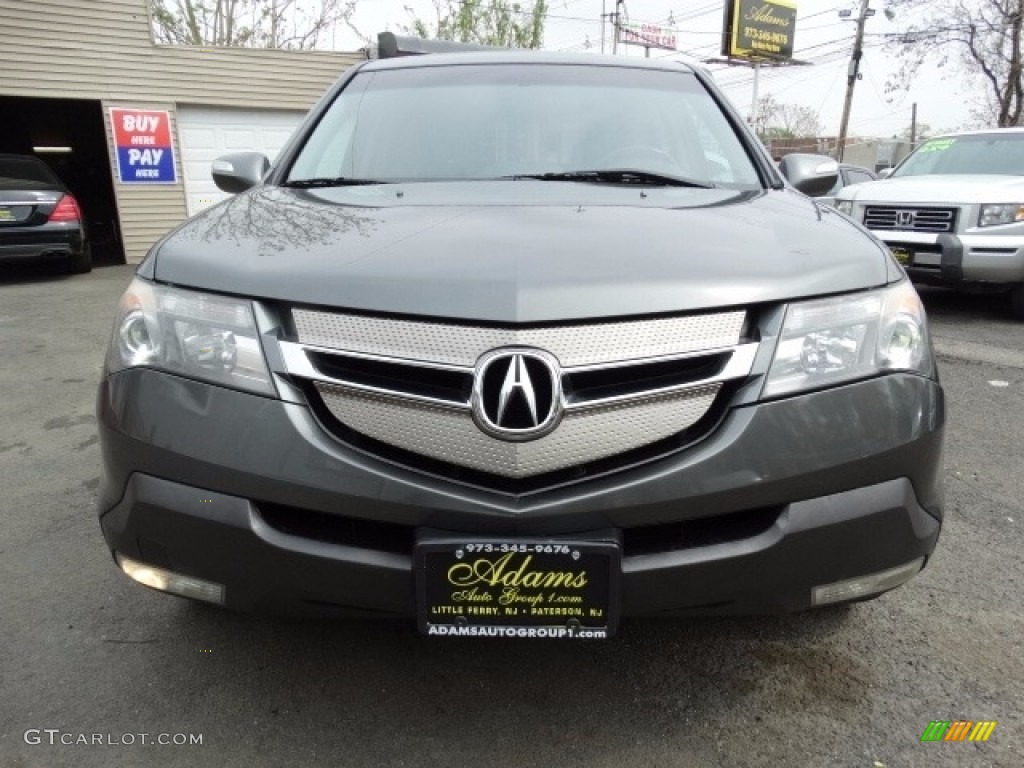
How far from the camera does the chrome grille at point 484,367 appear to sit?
1.40m

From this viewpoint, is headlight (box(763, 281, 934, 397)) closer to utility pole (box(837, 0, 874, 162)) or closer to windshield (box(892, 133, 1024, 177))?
windshield (box(892, 133, 1024, 177))

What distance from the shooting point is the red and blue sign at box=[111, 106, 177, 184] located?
1069cm

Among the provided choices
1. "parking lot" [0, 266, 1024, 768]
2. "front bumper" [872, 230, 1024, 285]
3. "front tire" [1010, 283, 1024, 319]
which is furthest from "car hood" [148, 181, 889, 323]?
"front tire" [1010, 283, 1024, 319]

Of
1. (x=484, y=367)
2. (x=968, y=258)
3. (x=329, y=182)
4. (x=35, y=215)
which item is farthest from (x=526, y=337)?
(x=35, y=215)

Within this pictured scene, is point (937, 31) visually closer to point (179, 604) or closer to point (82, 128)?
point (82, 128)

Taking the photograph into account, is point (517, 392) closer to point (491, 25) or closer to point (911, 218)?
point (911, 218)

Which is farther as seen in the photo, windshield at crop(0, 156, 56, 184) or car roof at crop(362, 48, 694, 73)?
windshield at crop(0, 156, 56, 184)

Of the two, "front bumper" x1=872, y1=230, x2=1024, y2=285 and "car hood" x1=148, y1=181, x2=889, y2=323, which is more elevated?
"car hood" x1=148, y1=181, x2=889, y2=323

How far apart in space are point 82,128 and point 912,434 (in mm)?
18802

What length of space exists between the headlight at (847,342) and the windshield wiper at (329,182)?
4.38ft

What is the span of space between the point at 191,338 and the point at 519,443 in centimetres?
73

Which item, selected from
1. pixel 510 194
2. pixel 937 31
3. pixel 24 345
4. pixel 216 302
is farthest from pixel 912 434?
pixel 937 31

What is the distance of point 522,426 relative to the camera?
1387 mm

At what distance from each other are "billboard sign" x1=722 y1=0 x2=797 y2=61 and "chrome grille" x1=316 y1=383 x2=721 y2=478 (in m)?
29.9
